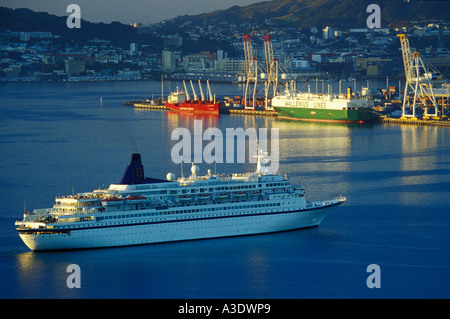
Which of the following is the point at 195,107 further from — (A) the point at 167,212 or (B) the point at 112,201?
(B) the point at 112,201

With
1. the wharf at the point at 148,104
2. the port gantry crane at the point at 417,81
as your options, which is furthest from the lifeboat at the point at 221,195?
the wharf at the point at 148,104

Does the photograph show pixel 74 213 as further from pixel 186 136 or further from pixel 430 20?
pixel 430 20

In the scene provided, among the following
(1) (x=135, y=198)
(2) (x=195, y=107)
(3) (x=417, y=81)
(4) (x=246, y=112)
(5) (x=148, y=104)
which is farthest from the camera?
(5) (x=148, y=104)

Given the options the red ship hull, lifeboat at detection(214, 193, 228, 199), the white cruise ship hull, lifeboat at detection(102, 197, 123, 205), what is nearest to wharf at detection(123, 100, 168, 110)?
the red ship hull

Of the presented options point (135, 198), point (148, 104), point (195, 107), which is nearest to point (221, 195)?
point (135, 198)

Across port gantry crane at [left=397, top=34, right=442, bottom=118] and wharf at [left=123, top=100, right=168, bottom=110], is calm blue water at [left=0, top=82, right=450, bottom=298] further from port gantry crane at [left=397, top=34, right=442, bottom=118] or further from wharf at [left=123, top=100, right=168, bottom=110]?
wharf at [left=123, top=100, right=168, bottom=110]
